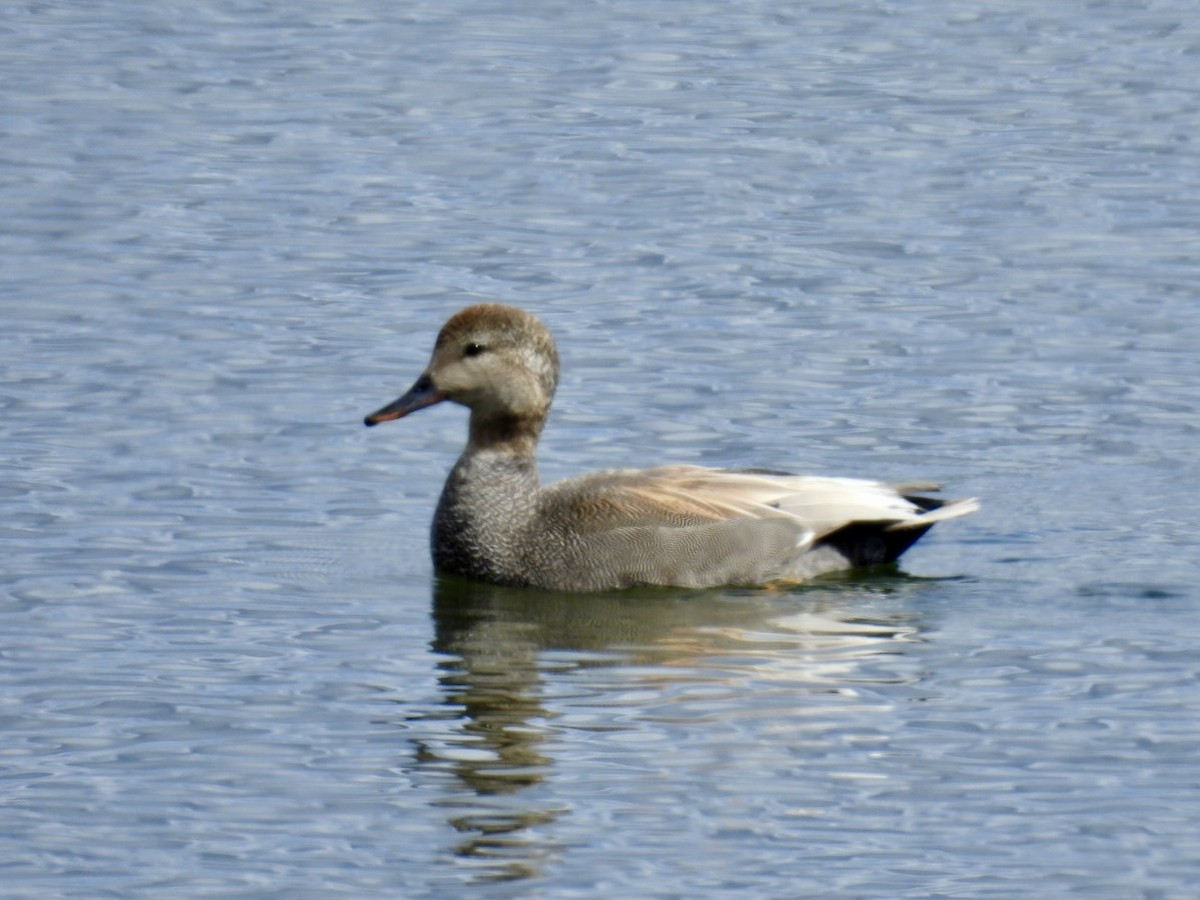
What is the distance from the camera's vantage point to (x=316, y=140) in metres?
20.5

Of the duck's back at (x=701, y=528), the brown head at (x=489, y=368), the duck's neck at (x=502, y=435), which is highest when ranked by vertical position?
the brown head at (x=489, y=368)

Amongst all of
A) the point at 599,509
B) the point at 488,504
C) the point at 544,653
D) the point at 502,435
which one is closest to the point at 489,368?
the point at 502,435

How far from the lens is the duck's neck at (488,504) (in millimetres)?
12523

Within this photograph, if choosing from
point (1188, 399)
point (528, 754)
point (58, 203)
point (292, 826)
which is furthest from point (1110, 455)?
point (58, 203)

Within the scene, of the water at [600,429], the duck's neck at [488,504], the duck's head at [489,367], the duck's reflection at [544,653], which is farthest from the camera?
the duck's head at [489,367]

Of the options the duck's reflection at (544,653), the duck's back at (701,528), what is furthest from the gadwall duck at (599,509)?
the duck's reflection at (544,653)

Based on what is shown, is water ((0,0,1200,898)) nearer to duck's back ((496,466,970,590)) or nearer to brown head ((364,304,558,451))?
duck's back ((496,466,970,590))

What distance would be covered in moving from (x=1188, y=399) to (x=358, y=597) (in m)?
5.04

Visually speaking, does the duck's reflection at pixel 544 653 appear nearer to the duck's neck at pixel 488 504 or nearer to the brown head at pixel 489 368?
the duck's neck at pixel 488 504

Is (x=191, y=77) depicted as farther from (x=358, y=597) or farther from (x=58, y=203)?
(x=358, y=597)

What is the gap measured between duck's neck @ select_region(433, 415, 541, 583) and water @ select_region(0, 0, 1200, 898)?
248 mm

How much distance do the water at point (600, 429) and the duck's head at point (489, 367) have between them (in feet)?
2.42

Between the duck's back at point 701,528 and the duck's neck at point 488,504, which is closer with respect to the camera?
the duck's back at point 701,528

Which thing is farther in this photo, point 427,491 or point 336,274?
point 336,274
